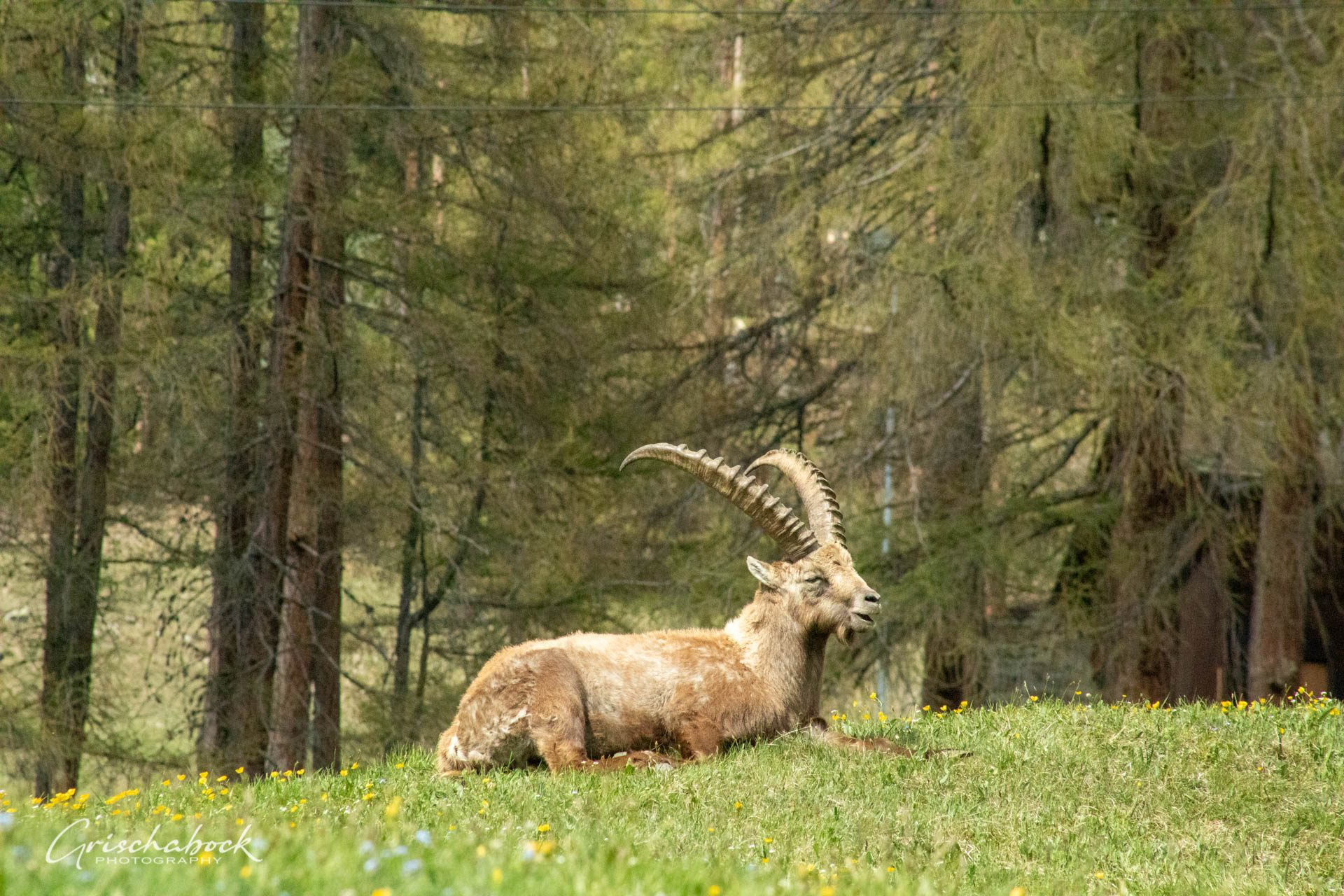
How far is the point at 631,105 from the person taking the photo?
20.4 metres

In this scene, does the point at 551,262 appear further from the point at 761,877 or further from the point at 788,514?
the point at 761,877

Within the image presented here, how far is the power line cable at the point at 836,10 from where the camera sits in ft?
54.9

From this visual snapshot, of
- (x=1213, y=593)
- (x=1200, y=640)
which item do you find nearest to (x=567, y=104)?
(x=1213, y=593)

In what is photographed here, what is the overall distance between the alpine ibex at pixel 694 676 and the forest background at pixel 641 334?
21.8 feet

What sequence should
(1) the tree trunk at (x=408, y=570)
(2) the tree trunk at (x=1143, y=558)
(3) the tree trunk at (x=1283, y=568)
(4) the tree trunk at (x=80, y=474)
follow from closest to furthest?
(2) the tree trunk at (x=1143, y=558) → (3) the tree trunk at (x=1283, y=568) → (4) the tree trunk at (x=80, y=474) → (1) the tree trunk at (x=408, y=570)

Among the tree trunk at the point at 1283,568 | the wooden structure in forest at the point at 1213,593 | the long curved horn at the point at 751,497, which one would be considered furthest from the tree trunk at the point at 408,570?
the tree trunk at the point at 1283,568

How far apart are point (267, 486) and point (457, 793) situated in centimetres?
1157

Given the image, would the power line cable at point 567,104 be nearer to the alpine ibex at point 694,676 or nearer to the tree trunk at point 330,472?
the tree trunk at point 330,472

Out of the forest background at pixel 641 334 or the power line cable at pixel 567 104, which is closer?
the power line cable at pixel 567 104

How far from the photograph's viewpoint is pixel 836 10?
19.9m

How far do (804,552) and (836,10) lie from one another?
12.6 m

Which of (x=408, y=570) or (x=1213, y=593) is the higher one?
(x=408, y=570)

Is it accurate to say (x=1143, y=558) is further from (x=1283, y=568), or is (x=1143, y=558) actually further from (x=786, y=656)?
(x=786, y=656)

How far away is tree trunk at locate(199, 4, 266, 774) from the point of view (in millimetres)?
18094
